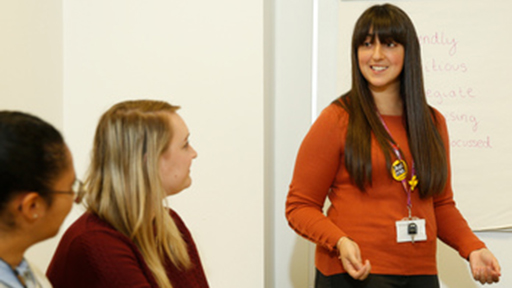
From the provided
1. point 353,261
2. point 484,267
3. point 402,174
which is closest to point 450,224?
point 484,267

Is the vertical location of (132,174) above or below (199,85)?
below

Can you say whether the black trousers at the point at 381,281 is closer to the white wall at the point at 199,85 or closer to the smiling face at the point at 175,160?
the smiling face at the point at 175,160

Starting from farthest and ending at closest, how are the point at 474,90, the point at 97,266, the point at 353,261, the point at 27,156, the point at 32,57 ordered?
the point at 474,90 < the point at 32,57 < the point at 353,261 < the point at 97,266 < the point at 27,156

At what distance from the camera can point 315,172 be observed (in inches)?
70.8

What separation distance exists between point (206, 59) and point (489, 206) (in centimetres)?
140

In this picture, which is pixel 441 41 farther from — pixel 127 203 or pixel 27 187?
pixel 27 187

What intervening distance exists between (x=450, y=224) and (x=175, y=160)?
0.96 meters

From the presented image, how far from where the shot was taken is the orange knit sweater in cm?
174

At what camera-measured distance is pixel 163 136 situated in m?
1.42

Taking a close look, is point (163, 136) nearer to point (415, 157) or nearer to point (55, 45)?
Answer: point (415, 157)

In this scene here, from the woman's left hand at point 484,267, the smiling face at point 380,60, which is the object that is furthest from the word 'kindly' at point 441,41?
the woman's left hand at point 484,267

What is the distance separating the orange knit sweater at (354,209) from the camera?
1.74 m

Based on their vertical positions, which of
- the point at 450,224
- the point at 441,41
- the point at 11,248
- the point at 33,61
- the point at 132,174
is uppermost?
the point at 441,41

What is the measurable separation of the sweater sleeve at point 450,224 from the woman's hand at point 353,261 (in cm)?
40
